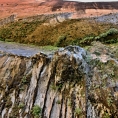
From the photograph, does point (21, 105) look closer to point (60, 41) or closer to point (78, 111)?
point (78, 111)

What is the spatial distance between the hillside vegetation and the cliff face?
177 inches

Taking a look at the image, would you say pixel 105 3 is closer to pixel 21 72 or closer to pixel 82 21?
pixel 82 21

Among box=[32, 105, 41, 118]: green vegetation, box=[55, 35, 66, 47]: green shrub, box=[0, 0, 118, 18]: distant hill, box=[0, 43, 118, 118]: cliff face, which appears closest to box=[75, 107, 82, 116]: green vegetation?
box=[0, 43, 118, 118]: cliff face

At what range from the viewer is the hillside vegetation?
1360 cm

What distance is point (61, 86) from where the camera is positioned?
8.40m

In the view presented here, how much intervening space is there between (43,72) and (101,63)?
1.96m

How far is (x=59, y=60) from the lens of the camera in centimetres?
848

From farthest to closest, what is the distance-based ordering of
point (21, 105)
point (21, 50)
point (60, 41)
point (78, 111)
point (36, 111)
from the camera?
point (60, 41) → point (21, 50) → point (21, 105) → point (36, 111) → point (78, 111)

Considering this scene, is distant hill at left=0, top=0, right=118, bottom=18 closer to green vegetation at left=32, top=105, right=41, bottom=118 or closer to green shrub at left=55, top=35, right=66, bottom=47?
green shrub at left=55, top=35, right=66, bottom=47

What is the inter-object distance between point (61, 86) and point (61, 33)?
20.9 ft

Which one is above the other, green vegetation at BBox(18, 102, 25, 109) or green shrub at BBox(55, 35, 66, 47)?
green vegetation at BBox(18, 102, 25, 109)

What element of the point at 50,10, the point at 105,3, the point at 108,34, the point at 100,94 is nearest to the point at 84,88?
the point at 100,94

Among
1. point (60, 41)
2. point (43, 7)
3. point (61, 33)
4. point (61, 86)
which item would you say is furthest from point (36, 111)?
point (43, 7)

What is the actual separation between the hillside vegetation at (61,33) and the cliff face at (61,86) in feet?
14.7
